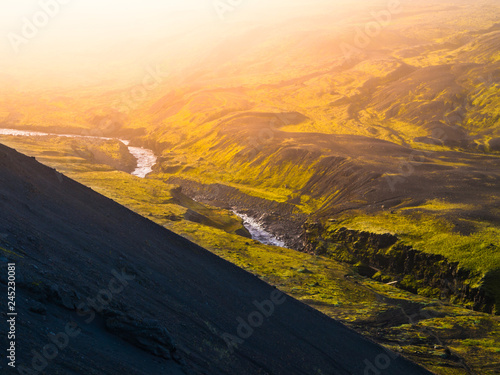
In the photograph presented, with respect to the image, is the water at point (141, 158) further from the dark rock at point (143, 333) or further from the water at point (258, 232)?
the dark rock at point (143, 333)

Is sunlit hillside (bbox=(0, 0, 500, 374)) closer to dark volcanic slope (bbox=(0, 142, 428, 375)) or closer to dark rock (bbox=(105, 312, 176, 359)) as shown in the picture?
dark volcanic slope (bbox=(0, 142, 428, 375))

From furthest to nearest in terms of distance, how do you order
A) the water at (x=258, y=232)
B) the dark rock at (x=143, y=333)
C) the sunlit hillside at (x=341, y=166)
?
the water at (x=258, y=232)
the sunlit hillside at (x=341, y=166)
the dark rock at (x=143, y=333)

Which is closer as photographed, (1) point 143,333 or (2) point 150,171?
(1) point 143,333

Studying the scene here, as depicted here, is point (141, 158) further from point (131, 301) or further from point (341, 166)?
point (131, 301)

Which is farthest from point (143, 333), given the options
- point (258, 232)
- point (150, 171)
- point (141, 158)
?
point (141, 158)

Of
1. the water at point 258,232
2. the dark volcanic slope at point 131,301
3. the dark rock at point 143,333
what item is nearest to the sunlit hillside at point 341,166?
the water at point 258,232

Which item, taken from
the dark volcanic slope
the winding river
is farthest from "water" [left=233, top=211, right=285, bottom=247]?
the dark volcanic slope

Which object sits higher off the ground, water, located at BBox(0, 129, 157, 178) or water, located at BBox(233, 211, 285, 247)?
water, located at BBox(0, 129, 157, 178)
